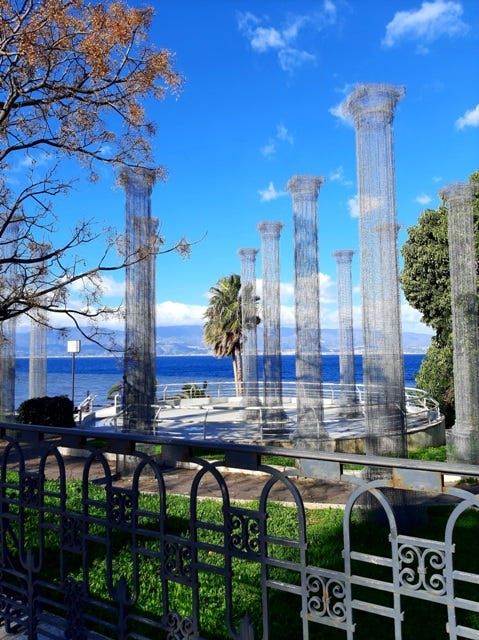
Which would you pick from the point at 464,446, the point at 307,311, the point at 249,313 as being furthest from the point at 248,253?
the point at 464,446

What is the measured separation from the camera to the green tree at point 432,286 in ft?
53.6

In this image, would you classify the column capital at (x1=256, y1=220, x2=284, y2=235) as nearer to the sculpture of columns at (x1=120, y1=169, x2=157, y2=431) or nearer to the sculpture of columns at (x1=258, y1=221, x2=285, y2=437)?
the sculpture of columns at (x1=258, y1=221, x2=285, y2=437)

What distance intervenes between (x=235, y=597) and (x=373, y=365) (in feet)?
11.1

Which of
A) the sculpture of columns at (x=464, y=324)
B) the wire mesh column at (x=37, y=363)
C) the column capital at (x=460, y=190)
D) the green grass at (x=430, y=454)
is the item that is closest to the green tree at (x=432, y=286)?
the green grass at (x=430, y=454)

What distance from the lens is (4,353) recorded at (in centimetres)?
1228

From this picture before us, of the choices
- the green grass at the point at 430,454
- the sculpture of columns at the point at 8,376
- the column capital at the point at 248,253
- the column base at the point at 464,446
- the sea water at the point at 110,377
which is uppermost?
the column capital at the point at 248,253

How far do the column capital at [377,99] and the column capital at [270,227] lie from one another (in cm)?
657

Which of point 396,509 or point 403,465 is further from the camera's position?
point 396,509

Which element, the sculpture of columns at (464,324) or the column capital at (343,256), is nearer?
the sculpture of columns at (464,324)

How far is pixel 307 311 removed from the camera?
9.81 meters

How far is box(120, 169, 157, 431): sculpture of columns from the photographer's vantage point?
837cm

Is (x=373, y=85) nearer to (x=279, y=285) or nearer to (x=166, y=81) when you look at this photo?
(x=166, y=81)

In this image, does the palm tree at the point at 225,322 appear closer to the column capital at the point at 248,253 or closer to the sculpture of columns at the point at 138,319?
the column capital at the point at 248,253

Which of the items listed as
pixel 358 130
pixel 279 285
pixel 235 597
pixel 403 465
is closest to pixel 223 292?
pixel 279 285
